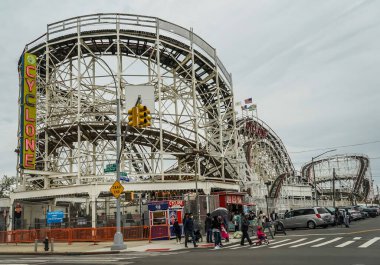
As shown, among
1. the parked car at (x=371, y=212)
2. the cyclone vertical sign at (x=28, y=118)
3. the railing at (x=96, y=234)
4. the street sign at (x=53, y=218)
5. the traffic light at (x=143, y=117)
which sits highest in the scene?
the cyclone vertical sign at (x=28, y=118)

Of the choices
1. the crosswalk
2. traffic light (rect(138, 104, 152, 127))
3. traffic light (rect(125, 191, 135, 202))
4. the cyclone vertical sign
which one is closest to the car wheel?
the crosswalk

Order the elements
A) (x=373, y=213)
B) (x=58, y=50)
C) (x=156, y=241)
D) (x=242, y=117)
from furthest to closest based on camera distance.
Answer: (x=242, y=117), (x=373, y=213), (x=58, y=50), (x=156, y=241)

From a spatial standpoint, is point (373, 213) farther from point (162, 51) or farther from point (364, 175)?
point (364, 175)

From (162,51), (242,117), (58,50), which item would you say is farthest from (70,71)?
(242,117)

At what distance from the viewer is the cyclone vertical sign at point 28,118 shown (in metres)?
31.7

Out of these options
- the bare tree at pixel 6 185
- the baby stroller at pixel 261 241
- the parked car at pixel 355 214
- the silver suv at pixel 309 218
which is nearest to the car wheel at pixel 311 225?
the silver suv at pixel 309 218

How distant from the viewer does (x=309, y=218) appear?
3350 cm

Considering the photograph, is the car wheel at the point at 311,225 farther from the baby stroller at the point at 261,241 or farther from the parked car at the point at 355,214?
the baby stroller at the point at 261,241

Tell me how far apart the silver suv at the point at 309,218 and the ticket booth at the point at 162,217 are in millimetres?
11643

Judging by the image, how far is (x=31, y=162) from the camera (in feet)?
104

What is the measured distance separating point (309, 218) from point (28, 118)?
2436 cm

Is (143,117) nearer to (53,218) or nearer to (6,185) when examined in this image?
(53,218)

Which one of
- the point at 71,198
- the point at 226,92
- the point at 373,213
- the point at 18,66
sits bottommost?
the point at 373,213

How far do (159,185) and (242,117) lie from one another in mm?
31396
